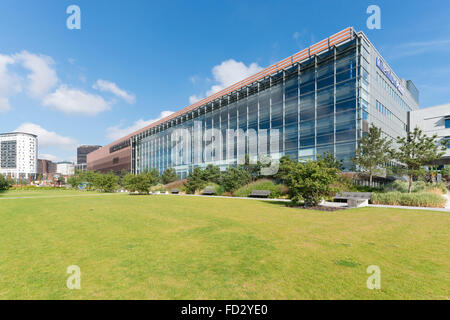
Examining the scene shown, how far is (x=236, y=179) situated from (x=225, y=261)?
80.8 feet

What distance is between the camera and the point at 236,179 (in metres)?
29.2

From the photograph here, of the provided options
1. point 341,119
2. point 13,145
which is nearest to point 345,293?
point 341,119

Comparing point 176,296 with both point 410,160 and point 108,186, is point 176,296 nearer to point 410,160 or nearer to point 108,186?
point 410,160

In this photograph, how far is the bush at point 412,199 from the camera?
45.7 feet

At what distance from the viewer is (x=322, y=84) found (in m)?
30.8

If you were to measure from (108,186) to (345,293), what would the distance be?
146ft

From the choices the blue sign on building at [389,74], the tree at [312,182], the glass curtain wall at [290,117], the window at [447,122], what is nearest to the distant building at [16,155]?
the glass curtain wall at [290,117]

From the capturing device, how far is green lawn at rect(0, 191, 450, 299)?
341cm

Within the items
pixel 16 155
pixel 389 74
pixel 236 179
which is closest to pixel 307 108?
pixel 236 179

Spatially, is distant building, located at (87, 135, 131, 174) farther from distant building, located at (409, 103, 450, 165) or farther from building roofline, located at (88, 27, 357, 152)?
distant building, located at (409, 103, 450, 165)

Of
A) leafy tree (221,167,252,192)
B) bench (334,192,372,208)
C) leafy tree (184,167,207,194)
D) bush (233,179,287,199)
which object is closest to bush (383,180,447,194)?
bench (334,192,372,208)

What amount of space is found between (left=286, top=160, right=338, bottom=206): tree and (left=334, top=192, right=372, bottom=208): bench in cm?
171

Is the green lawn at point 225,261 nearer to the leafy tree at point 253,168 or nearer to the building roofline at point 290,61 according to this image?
the leafy tree at point 253,168

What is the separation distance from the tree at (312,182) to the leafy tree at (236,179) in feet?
45.9
